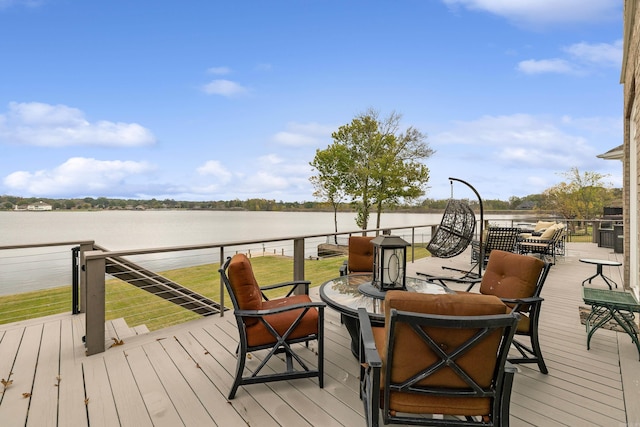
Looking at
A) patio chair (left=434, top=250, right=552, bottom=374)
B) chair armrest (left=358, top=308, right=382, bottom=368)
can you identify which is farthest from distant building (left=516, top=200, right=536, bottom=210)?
chair armrest (left=358, top=308, right=382, bottom=368)

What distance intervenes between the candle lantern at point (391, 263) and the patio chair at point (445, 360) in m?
1.29

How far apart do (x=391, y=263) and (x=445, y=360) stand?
1423 mm

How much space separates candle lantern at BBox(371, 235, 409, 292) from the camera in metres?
2.74

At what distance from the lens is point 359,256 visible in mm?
4348

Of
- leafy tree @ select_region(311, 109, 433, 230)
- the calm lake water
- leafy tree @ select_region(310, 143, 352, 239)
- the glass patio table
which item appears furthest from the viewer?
leafy tree @ select_region(310, 143, 352, 239)

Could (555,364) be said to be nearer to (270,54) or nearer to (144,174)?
(270,54)

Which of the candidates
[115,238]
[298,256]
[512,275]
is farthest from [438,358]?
[115,238]

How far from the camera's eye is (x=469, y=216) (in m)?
6.33

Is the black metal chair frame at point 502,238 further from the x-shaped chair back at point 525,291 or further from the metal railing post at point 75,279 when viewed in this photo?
the metal railing post at point 75,279

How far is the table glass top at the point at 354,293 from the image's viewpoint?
2.40 metres

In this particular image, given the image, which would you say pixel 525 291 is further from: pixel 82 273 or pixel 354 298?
pixel 82 273

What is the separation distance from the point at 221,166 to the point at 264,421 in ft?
103

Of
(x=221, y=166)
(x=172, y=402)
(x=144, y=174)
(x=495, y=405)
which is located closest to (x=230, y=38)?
(x=172, y=402)

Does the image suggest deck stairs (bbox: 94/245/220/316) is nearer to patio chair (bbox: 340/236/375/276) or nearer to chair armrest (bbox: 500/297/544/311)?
A: patio chair (bbox: 340/236/375/276)
